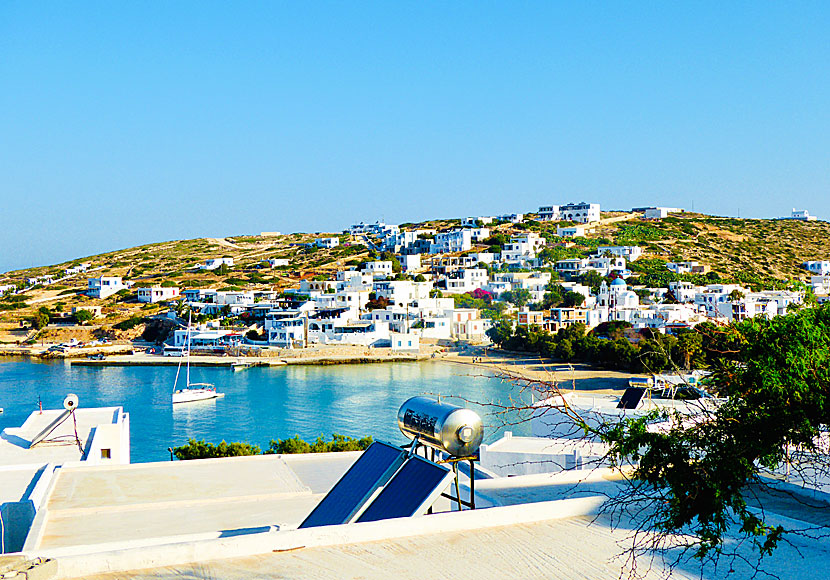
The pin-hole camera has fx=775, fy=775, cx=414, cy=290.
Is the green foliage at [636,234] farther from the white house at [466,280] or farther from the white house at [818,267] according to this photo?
the white house at [466,280]

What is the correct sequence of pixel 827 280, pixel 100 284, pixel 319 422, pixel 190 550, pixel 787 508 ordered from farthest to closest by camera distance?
pixel 100 284
pixel 827 280
pixel 319 422
pixel 787 508
pixel 190 550

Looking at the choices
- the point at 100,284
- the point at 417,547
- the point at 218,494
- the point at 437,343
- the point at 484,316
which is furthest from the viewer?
the point at 100,284

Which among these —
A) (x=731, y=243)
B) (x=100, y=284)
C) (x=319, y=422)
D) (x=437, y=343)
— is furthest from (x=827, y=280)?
(x=100, y=284)

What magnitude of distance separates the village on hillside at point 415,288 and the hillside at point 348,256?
34cm

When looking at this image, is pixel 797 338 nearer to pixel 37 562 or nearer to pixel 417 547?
pixel 417 547

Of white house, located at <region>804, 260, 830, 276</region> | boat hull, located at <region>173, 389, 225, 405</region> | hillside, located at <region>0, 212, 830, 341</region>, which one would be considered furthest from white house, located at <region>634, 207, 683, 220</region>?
boat hull, located at <region>173, 389, 225, 405</region>

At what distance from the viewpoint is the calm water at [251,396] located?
89.6ft

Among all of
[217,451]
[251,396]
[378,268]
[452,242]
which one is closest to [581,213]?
[452,242]

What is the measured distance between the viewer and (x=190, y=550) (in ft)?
13.7

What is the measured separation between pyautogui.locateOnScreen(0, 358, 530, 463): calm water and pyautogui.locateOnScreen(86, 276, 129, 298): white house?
2196 cm

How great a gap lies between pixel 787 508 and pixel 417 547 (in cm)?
334

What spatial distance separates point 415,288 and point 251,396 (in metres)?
27.9

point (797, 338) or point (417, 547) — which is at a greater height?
point (797, 338)

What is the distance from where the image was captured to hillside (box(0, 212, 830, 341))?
69062 millimetres
